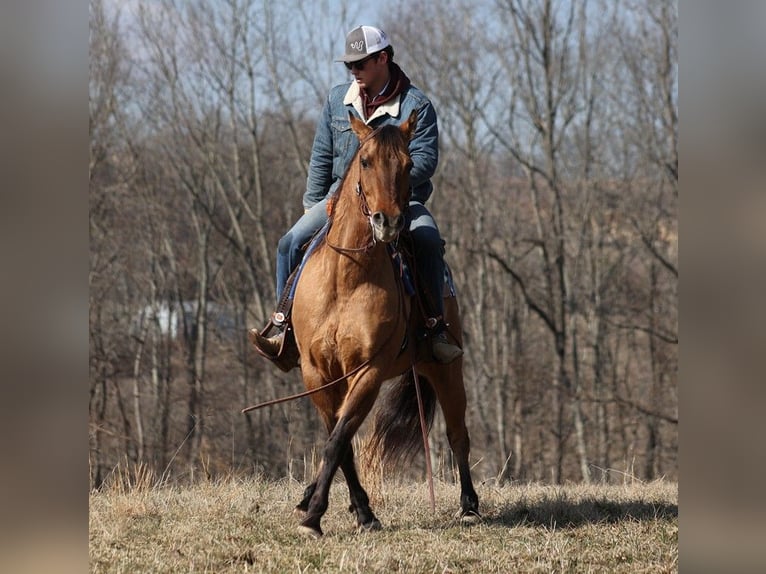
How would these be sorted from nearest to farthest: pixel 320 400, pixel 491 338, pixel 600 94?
1. pixel 320 400
2. pixel 600 94
3. pixel 491 338

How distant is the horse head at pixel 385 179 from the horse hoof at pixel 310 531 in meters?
1.68

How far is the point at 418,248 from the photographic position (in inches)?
258

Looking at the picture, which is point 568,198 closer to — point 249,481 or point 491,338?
point 491,338

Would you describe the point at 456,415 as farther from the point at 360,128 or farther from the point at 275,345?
the point at 360,128

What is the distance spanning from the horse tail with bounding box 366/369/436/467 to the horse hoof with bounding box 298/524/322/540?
1.47 meters

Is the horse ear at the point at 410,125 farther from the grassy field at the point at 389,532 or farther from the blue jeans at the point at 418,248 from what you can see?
the grassy field at the point at 389,532

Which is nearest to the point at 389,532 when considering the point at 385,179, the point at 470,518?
the point at 470,518

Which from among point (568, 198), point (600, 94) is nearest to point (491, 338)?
point (568, 198)

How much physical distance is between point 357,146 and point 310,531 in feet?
7.93

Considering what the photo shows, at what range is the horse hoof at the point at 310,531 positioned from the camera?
5.68m
